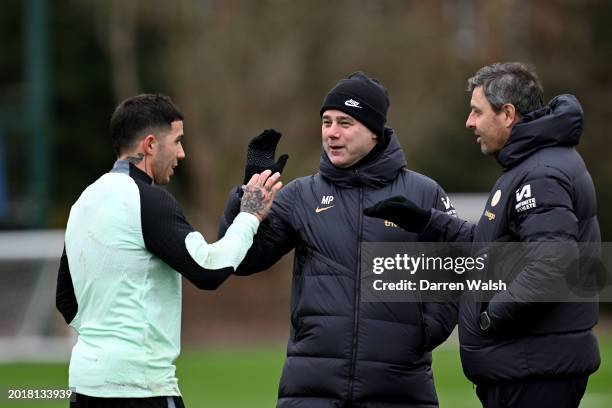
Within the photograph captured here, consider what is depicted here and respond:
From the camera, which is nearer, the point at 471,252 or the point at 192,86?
the point at 471,252

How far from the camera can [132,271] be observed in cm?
509

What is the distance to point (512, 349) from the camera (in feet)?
16.9

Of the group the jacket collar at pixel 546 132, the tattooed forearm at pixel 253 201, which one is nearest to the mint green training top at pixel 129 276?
the tattooed forearm at pixel 253 201

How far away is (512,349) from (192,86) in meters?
18.0

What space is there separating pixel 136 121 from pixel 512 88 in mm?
1630

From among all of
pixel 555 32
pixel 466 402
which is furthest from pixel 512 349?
pixel 555 32

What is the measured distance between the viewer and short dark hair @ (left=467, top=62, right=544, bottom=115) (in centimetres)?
540

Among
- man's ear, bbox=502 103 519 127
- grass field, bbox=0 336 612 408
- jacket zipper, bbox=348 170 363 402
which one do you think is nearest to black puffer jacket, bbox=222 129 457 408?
jacket zipper, bbox=348 170 363 402

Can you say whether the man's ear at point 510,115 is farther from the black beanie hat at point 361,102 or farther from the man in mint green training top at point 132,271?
the man in mint green training top at point 132,271

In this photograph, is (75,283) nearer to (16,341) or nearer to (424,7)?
(16,341)

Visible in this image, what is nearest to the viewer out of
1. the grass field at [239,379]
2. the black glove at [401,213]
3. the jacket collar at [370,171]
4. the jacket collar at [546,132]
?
the jacket collar at [546,132]

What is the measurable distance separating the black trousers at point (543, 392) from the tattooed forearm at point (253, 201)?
1.28 m

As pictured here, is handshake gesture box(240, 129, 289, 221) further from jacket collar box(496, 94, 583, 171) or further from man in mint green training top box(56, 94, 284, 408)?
jacket collar box(496, 94, 583, 171)

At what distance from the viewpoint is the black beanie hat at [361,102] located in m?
5.70
